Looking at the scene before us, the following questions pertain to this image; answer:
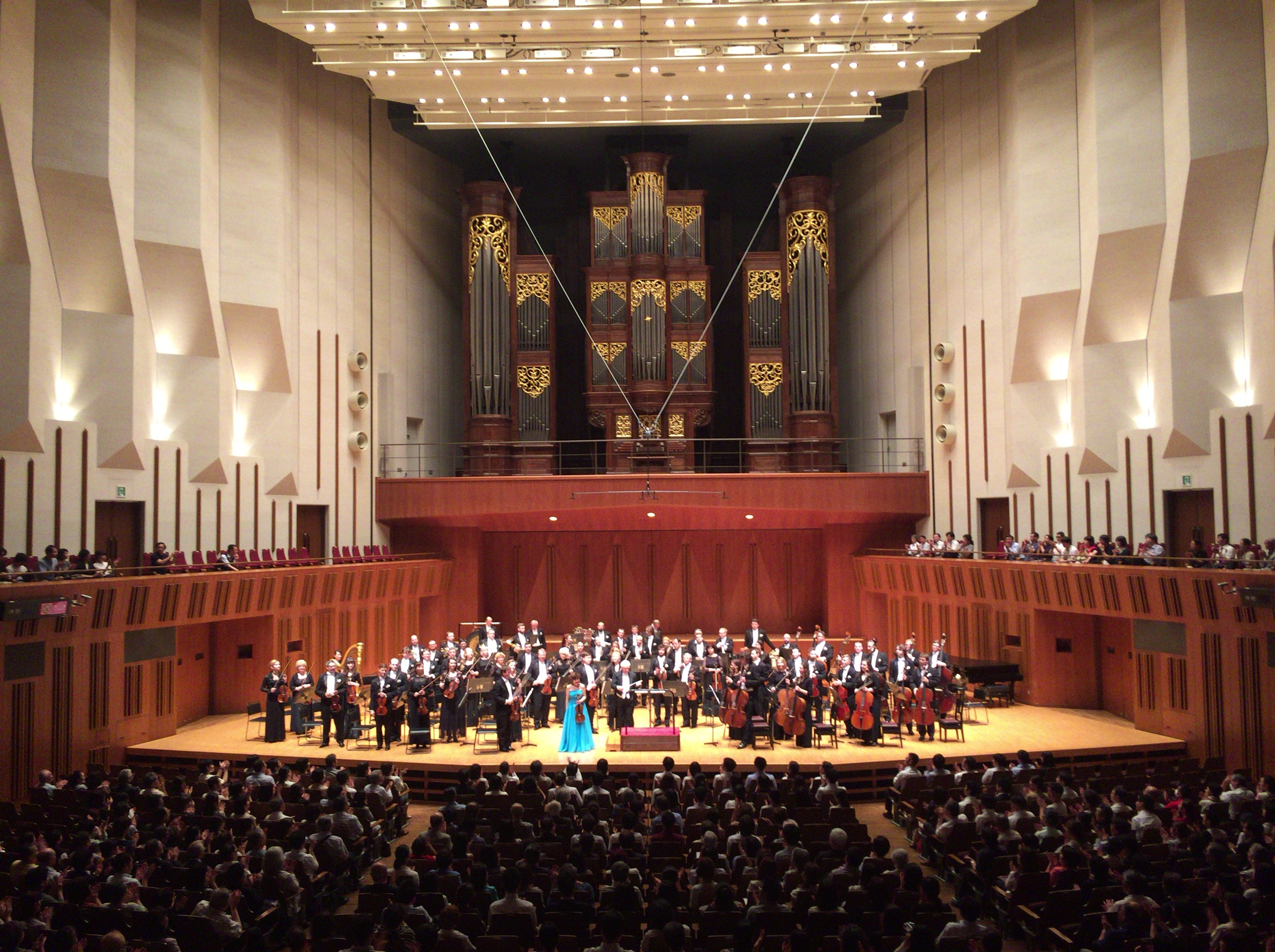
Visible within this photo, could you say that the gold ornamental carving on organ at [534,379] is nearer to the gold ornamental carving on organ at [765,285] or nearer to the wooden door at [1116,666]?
the gold ornamental carving on organ at [765,285]

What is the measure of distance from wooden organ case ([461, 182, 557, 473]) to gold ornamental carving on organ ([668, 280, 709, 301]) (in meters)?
2.28

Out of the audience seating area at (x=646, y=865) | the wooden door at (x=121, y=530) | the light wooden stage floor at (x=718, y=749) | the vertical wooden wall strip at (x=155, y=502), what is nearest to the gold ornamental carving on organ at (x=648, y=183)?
the vertical wooden wall strip at (x=155, y=502)

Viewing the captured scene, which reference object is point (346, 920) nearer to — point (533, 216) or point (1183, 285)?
point (1183, 285)

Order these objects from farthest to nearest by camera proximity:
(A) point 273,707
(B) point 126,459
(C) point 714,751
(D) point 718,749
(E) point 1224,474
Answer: (B) point 126,459, (A) point 273,707, (E) point 1224,474, (D) point 718,749, (C) point 714,751

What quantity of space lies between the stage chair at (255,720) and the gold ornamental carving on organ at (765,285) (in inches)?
431

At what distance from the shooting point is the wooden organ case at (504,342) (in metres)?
17.5

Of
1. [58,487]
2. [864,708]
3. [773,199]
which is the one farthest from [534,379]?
[864,708]

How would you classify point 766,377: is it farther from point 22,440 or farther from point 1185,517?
point 22,440

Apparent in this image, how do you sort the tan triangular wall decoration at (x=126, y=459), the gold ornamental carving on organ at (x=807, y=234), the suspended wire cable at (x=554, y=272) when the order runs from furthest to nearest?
1. the gold ornamental carving on organ at (x=807, y=234)
2. the suspended wire cable at (x=554, y=272)
3. the tan triangular wall decoration at (x=126, y=459)

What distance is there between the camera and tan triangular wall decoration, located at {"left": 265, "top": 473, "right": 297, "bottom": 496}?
581 inches

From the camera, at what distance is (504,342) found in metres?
17.9

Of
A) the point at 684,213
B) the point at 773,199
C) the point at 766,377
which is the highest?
the point at 773,199

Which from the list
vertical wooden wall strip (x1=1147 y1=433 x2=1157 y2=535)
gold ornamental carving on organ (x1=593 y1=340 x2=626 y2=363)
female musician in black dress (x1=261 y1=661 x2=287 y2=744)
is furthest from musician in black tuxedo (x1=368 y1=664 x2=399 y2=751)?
vertical wooden wall strip (x1=1147 y1=433 x2=1157 y2=535)

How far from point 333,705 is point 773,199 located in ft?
39.0
